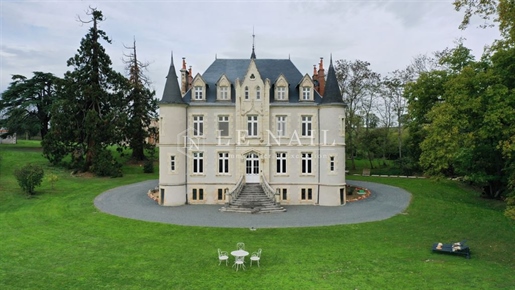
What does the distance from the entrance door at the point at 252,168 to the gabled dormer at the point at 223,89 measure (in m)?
6.04

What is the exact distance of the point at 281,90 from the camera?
33062 millimetres

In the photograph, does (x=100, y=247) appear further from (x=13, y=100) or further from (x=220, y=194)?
(x=13, y=100)

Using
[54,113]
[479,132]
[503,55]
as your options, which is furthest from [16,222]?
[503,55]

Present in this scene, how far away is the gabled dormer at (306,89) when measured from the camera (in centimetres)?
3284

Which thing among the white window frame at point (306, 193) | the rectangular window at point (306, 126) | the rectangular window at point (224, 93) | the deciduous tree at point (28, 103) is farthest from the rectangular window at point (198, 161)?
the deciduous tree at point (28, 103)

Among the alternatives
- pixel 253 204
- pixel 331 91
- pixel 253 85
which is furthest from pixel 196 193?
pixel 331 91

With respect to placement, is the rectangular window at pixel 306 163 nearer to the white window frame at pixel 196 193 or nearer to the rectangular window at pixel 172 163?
the white window frame at pixel 196 193

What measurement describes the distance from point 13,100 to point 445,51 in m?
66.1

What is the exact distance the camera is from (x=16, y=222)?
2355 cm

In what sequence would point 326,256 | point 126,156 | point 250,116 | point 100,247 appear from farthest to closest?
point 126,156, point 250,116, point 100,247, point 326,256

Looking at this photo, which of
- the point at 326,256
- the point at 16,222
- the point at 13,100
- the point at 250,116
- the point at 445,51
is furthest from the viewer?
the point at 13,100

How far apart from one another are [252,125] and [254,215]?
361 inches

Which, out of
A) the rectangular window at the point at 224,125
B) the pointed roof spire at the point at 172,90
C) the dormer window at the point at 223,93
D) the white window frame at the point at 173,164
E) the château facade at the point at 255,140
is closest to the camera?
the pointed roof spire at the point at 172,90

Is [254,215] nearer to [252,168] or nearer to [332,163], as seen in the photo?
[252,168]
